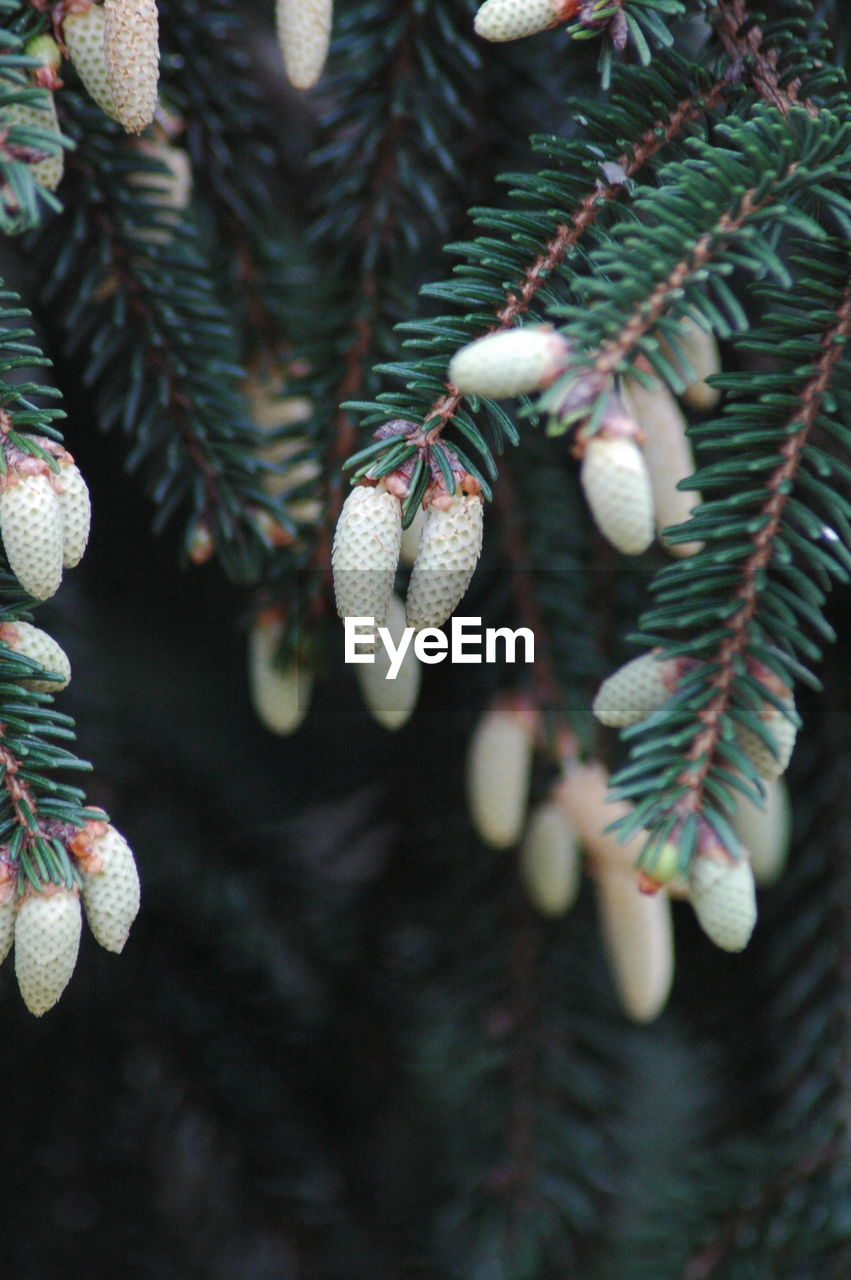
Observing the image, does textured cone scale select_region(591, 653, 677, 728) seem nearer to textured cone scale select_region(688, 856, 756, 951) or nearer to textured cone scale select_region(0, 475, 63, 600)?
textured cone scale select_region(688, 856, 756, 951)

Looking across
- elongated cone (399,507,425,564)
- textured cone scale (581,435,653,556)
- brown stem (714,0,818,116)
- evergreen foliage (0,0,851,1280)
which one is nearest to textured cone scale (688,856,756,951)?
evergreen foliage (0,0,851,1280)

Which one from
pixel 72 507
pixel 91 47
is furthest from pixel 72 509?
pixel 91 47

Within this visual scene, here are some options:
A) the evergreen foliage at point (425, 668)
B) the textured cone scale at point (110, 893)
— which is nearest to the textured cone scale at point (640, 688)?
the evergreen foliage at point (425, 668)

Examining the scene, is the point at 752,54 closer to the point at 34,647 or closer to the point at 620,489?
the point at 620,489

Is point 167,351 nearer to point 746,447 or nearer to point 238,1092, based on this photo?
point 746,447

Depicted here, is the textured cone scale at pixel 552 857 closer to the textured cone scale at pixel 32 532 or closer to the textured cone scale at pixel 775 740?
the textured cone scale at pixel 775 740

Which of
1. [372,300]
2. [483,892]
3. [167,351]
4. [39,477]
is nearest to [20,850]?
[39,477]
